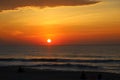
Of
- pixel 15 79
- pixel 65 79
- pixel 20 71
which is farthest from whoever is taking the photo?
pixel 20 71

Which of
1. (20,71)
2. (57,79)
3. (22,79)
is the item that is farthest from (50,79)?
(20,71)

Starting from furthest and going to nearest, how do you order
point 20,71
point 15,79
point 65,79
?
point 20,71 → point 65,79 → point 15,79

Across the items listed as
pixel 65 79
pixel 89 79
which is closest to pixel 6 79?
pixel 65 79

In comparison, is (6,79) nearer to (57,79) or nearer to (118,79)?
(57,79)

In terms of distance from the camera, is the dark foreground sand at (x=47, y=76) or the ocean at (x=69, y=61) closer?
the dark foreground sand at (x=47, y=76)

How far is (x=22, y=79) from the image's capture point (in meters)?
26.9

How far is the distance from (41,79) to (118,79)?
7163 millimetres

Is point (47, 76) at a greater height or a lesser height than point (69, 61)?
lesser

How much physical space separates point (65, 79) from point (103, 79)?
135 inches

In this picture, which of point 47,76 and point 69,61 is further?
point 69,61

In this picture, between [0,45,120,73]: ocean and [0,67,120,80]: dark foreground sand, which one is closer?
[0,67,120,80]: dark foreground sand

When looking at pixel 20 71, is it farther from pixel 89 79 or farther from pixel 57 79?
pixel 89 79

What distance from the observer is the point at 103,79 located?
27938 mm

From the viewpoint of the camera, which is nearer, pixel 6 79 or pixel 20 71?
pixel 6 79
